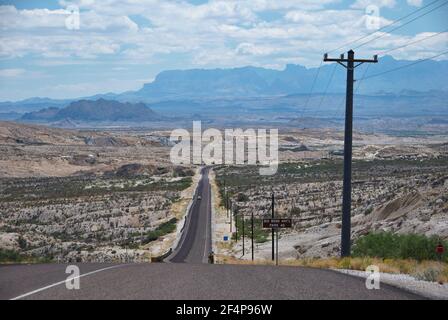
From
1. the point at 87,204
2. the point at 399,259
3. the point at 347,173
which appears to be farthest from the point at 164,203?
the point at 399,259

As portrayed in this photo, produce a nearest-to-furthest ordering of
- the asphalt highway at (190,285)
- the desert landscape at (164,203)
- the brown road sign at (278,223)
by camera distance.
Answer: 1. the asphalt highway at (190,285)
2. the brown road sign at (278,223)
3. the desert landscape at (164,203)

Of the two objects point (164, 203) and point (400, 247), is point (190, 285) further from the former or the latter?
point (164, 203)

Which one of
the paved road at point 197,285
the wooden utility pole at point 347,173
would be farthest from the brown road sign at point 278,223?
the paved road at point 197,285

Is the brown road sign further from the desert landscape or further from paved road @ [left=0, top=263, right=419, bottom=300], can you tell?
paved road @ [left=0, top=263, right=419, bottom=300]

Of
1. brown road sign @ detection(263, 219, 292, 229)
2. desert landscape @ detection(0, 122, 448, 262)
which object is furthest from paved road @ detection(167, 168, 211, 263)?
brown road sign @ detection(263, 219, 292, 229)

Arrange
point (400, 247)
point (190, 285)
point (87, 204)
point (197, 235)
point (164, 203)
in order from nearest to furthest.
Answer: point (190, 285) → point (400, 247) → point (197, 235) → point (87, 204) → point (164, 203)

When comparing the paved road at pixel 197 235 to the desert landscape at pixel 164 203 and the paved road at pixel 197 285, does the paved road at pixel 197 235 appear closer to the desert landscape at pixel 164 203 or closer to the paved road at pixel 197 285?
the desert landscape at pixel 164 203

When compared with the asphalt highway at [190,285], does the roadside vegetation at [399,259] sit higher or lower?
lower
